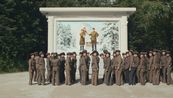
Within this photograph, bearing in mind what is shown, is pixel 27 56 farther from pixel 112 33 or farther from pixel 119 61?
pixel 119 61

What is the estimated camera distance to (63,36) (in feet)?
80.4

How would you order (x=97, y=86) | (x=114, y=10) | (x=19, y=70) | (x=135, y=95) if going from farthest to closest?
(x=19, y=70), (x=114, y=10), (x=97, y=86), (x=135, y=95)

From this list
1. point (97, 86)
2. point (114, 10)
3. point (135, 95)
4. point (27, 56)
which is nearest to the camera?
point (135, 95)

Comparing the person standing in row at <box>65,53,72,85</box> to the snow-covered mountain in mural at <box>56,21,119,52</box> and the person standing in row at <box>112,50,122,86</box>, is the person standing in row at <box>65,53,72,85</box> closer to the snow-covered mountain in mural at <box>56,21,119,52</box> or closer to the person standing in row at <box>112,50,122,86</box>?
the person standing in row at <box>112,50,122,86</box>

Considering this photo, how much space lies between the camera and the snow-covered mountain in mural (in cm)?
2442

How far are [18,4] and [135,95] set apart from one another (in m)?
19.1

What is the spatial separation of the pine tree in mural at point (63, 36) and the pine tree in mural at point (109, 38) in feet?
5.76

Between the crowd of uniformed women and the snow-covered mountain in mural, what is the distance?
10.9 ft

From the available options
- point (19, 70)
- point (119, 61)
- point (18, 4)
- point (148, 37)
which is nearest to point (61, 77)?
point (119, 61)

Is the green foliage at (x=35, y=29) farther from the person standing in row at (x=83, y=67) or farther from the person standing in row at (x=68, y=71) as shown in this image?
the person standing in row at (x=68, y=71)

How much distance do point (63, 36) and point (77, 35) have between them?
2.44ft

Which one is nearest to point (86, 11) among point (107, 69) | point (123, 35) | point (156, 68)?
point (123, 35)

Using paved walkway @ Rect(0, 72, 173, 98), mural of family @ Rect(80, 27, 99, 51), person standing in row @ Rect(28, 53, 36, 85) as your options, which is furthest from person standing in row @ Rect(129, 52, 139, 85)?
person standing in row @ Rect(28, 53, 36, 85)

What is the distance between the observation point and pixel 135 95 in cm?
1730
